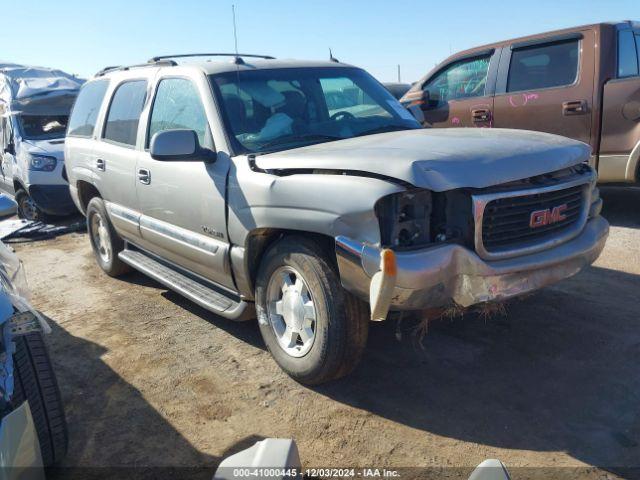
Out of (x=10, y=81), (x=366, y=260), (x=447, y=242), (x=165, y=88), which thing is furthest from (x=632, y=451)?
(x=10, y=81)

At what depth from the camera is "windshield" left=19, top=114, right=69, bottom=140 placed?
368 inches

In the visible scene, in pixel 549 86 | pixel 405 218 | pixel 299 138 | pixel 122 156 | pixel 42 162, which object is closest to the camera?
pixel 405 218

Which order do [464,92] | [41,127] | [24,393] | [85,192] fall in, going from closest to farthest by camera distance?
[24,393]
[85,192]
[464,92]
[41,127]

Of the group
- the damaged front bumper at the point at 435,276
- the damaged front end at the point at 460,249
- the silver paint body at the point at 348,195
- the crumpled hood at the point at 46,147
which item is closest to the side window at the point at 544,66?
the silver paint body at the point at 348,195

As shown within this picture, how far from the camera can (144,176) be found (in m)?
4.50

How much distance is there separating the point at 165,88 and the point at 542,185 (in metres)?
2.88

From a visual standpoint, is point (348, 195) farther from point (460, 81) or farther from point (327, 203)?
point (460, 81)

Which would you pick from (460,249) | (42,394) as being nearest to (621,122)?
(460,249)

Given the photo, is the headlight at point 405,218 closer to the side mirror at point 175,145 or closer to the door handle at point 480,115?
the side mirror at point 175,145

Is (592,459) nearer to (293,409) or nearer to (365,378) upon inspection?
(365,378)

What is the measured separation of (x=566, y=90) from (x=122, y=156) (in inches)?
188

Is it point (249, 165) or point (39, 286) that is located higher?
point (249, 165)

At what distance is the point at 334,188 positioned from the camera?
9.64ft

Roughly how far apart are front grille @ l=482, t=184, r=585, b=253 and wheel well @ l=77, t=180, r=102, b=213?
167 inches
